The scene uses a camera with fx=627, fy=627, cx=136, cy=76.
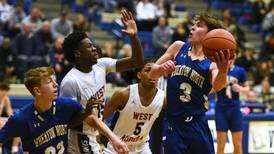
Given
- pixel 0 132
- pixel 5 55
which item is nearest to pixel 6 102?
pixel 5 55

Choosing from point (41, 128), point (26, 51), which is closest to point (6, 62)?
point (26, 51)

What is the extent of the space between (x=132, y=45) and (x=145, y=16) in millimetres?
10820

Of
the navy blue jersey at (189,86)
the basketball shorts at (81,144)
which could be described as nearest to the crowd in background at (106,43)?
the navy blue jersey at (189,86)

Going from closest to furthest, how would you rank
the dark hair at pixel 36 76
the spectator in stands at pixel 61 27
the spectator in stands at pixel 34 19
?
the dark hair at pixel 36 76, the spectator in stands at pixel 34 19, the spectator in stands at pixel 61 27

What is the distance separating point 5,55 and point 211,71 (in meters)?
7.76

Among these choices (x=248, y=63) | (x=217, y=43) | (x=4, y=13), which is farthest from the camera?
(x=248, y=63)

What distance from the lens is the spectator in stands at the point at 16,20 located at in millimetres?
13789

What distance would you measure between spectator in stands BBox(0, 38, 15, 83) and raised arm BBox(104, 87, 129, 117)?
269 inches

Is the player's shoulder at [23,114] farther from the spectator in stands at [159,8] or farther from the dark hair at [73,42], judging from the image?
the spectator in stands at [159,8]

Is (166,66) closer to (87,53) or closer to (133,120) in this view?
(87,53)

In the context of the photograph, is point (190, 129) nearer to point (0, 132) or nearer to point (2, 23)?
point (0, 132)

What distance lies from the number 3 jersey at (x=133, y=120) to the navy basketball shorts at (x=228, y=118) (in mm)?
3138

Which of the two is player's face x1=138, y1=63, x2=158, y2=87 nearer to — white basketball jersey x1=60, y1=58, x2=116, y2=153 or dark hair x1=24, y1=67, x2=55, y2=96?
white basketball jersey x1=60, y1=58, x2=116, y2=153

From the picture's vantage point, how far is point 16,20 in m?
14.2
